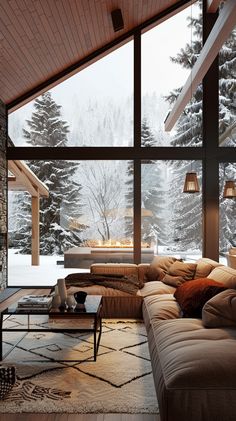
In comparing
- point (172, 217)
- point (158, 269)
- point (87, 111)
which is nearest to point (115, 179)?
point (172, 217)

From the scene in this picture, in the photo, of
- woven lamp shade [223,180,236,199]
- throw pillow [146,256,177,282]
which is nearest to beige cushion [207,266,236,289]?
throw pillow [146,256,177,282]

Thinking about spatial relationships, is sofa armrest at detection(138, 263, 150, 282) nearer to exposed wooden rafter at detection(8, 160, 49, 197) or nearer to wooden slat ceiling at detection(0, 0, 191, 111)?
exposed wooden rafter at detection(8, 160, 49, 197)

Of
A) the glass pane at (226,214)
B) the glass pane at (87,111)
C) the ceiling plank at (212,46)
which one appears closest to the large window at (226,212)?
the glass pane at (226,214)

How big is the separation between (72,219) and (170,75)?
129 inches

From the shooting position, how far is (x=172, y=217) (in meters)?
8.03

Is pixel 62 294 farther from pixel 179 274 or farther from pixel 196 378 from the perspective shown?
pixel 196 378

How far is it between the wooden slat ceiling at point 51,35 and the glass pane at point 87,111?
0.25 meters

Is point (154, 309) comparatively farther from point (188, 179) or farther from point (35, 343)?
point (188, 179)

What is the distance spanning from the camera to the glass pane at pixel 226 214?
7961mm

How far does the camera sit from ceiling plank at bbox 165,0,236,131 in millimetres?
4168

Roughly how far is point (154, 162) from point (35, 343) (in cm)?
460

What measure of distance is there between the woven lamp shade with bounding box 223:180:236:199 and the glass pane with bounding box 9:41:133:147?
1960mm

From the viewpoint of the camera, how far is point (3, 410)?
2.91 m

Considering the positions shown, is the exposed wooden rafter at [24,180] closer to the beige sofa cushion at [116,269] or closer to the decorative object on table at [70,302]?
the beige sofa cushion at [116,269]
